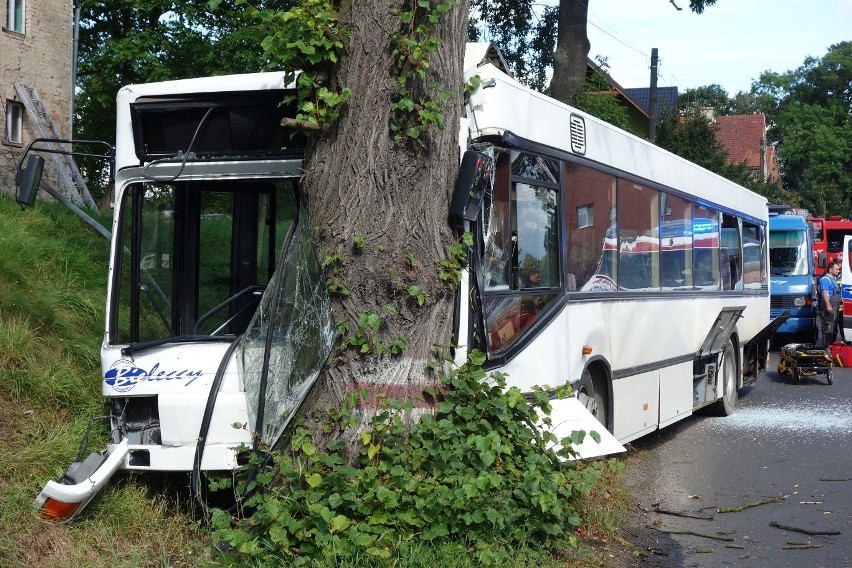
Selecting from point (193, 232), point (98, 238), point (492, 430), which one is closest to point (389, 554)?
point (492, 430)

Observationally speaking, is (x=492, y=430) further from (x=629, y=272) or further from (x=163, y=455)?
(x=629, y=272)

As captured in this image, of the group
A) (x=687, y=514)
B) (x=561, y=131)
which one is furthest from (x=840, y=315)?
(x=561, y=131)

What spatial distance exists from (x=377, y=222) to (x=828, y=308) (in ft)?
55.9

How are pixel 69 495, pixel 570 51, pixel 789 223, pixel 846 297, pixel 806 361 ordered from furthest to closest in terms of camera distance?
pixel 789 223 → pixel 846 297 → pixel 570 51 → pixel 806 361 → pixel 69 495

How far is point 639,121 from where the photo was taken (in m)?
57.7

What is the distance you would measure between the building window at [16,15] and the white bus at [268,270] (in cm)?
2200

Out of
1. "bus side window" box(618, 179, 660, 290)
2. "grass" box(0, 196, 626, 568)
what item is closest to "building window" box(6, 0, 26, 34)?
"grass" box(0, 196, 626, 568)

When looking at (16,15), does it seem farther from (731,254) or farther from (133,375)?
(133,375)

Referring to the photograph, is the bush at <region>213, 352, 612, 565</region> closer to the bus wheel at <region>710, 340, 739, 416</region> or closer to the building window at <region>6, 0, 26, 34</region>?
the bus wheel at <region>710, 340, 739, 416</region>

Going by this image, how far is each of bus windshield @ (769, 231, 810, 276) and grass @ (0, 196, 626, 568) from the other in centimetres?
A: 1829

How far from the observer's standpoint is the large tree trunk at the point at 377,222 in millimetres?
6348

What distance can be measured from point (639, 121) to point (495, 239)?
5244 centimetres

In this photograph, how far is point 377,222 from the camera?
251 inches

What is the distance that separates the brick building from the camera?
26484mm
